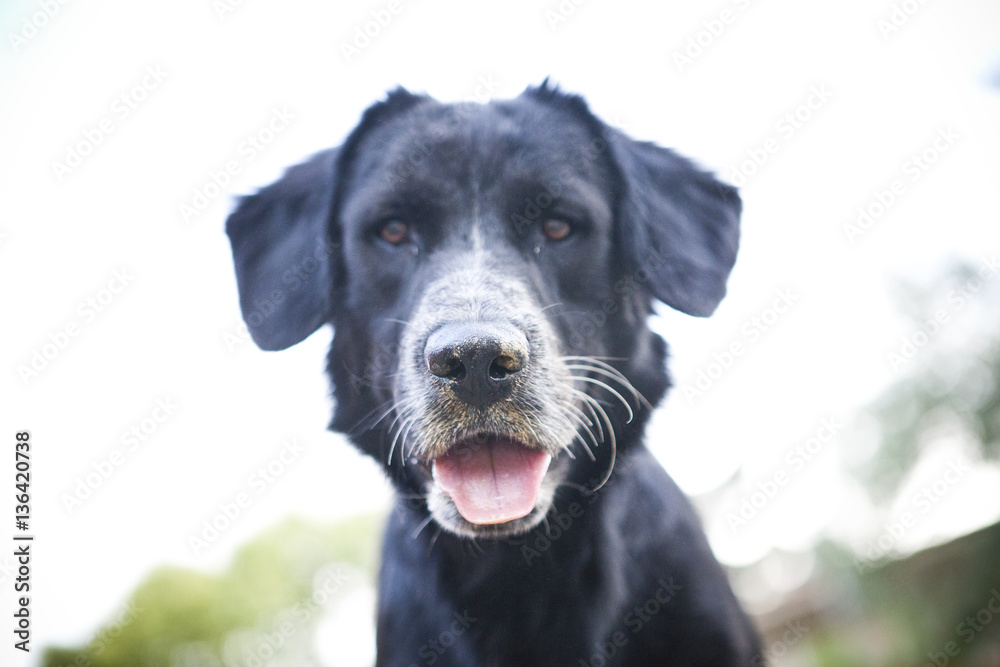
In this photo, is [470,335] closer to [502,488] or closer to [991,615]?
[502,488]

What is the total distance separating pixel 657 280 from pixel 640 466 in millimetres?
873

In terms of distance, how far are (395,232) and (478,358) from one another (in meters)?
1.03

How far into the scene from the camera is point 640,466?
116 inches

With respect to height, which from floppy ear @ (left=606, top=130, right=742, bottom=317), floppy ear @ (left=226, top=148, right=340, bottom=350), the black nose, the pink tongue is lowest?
floppy ear @ (left=226, top=148, right=340, bottom=350)

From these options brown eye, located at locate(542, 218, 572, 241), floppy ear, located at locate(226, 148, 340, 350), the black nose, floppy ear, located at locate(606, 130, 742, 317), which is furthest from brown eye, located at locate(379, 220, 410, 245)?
floppy ear, located at locate(606, 130, 742, 317)

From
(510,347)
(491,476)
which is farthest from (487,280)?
(491,476)

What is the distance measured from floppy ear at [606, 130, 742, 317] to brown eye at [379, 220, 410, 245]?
3.30 feet

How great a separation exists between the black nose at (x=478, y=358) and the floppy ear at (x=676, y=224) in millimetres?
1043

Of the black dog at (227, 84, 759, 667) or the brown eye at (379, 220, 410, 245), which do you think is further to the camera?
the brown eye at (379, 220, 410, 245)

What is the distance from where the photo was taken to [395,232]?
2859mm

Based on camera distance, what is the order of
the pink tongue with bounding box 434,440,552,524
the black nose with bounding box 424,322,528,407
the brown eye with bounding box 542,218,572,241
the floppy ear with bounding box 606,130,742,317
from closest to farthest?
the black nose with bounding box 424,322,528,407
the pink tongue with bounding box 434,440,552,524
the brown eye with bounding box 542,218,572,241
the floppy ear with bounding box 606,130,742,317

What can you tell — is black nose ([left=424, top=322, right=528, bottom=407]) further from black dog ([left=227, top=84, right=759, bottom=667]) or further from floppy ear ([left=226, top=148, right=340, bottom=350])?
floppy ear ([left=226, top=148, right=340, bottom=350])

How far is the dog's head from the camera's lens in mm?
2312

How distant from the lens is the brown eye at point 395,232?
2850mm
